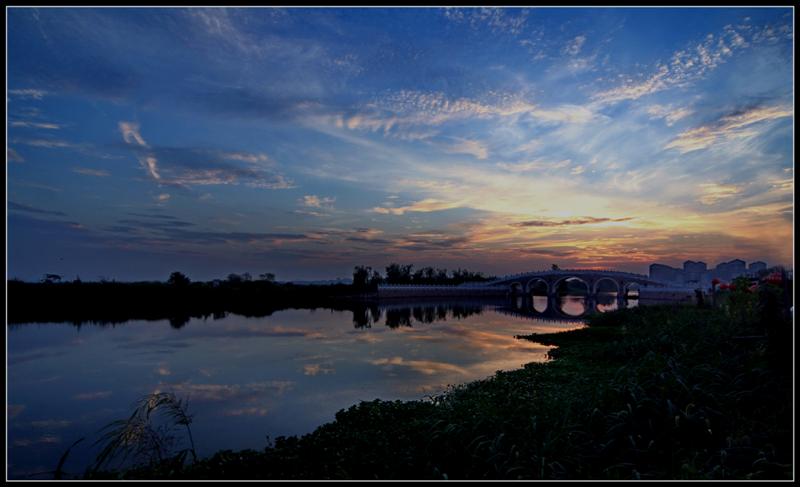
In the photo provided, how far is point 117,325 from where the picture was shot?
22.8 m

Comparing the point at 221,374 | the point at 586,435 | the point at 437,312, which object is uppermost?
the point at 586,435

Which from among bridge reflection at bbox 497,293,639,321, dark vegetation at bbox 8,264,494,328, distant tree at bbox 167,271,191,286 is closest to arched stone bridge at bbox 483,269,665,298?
bridge reflection at bbox 497,293,639,321

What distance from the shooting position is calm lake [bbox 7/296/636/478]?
7.73 metres

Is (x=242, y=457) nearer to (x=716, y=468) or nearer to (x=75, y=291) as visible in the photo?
(x=716, y=468)

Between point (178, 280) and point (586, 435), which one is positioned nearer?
point (586, 435)

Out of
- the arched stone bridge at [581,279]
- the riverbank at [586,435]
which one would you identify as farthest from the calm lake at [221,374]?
the arched stone bridge at [581,279]

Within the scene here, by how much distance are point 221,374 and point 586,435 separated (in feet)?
32.0

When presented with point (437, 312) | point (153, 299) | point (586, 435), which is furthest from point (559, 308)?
point (586, 435)

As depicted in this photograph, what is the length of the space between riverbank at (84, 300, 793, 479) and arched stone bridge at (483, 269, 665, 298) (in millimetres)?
57936

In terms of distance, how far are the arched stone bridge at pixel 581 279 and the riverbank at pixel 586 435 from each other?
57936mm

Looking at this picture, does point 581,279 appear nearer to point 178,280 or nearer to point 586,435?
point 178,280

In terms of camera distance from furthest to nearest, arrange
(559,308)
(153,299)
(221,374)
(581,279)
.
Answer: (581,279)
(559,308)
(153,299)
(221,374)

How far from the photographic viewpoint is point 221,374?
12.2 metres

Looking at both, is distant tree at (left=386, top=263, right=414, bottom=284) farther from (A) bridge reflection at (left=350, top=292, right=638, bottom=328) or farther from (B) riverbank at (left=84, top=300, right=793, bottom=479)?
(B) riverbank at (left=84, top=300, right=793, bottom=479)
